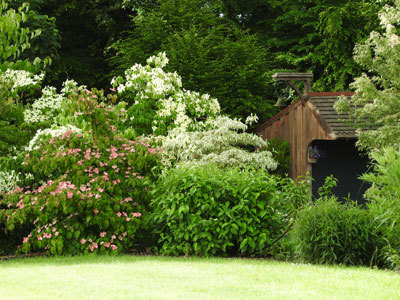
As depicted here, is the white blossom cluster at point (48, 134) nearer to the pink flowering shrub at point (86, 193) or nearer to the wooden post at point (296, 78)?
the pink flowering shrub at point (86, 193)

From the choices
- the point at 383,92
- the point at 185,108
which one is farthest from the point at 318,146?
the point at 185,108

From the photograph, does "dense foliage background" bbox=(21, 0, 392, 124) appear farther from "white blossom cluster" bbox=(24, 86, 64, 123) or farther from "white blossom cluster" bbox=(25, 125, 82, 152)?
"white blossom cluster" bbox=(25, 125, 82, 152)

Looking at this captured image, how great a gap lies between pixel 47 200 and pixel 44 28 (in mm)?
10479

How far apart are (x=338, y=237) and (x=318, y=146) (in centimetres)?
991

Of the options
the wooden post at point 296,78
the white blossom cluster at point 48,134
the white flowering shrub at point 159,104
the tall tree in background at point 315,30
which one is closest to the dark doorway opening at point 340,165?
the wooden post at point 296,78

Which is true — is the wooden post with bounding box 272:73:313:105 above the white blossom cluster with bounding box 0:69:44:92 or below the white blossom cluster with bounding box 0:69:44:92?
above

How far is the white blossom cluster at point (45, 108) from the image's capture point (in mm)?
14000

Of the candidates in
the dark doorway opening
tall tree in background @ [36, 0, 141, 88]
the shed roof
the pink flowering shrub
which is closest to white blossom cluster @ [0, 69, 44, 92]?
the pink flowering shrub

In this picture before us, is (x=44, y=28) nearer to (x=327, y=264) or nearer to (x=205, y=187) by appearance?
(x=205, y=187)

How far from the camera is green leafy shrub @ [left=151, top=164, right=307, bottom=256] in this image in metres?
10.1

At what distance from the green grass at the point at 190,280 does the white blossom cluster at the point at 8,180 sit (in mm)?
2036

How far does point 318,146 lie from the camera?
62.5ft

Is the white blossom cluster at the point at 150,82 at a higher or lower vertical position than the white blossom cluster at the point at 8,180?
higher

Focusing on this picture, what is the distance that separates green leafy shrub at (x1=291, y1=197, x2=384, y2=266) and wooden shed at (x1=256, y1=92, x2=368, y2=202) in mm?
8138
